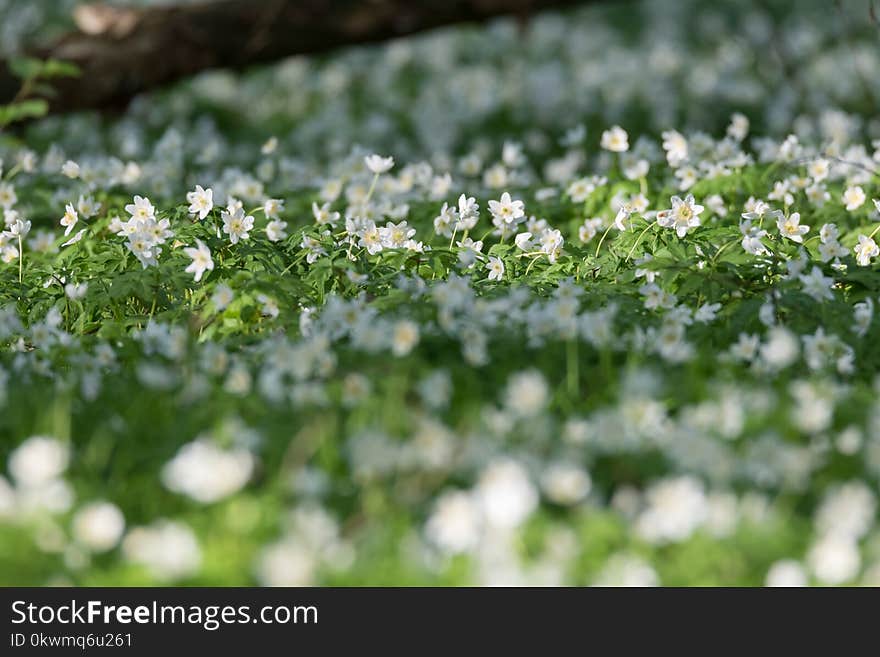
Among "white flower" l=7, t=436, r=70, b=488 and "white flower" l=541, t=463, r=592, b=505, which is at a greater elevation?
"white flower" l=7, t=436, r=70, b=488

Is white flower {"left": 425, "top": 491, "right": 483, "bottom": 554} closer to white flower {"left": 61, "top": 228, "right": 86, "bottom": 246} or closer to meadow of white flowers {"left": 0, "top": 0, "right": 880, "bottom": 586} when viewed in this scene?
meadow of white flowers {"left": 0, "top": 0, "right": 880, "bottom": 586}

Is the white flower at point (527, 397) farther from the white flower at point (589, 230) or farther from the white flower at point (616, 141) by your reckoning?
the white flower at point (616, 141)

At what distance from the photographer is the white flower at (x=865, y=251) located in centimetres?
467

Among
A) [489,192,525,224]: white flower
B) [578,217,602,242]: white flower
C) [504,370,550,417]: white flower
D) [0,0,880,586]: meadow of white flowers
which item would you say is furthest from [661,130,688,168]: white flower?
[504,370,550,417]: white flower

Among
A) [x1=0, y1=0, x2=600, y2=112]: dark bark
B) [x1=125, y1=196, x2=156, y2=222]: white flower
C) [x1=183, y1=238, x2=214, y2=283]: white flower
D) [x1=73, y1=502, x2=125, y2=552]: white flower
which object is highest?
[x1=0, y1=0, x2=600, y2=112]: dark bark

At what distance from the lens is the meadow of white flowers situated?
9.74 ft

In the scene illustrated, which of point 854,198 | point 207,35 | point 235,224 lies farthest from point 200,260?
point 207,35

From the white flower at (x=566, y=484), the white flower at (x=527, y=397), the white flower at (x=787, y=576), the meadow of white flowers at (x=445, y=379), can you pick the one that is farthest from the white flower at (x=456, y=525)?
the white flower at (x=787, y=576)

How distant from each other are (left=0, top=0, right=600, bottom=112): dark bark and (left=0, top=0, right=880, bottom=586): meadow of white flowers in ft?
5.39

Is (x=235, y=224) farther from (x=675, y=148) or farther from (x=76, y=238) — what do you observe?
(x=675, y=148)

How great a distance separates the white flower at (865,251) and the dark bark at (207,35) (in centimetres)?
415

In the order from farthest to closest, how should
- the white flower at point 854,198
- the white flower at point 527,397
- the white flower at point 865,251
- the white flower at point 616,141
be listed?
1. the white flower at point 616,141
2. the white flower at point 854,198
3. the white flower at point 865,251
4. the white flower at point 527,397
